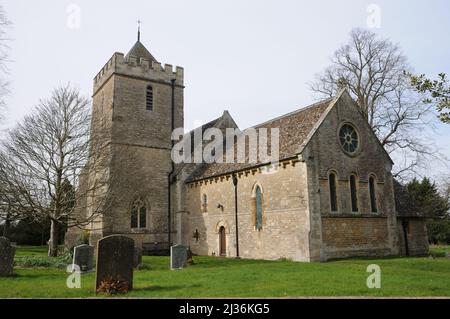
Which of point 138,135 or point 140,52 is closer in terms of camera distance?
point 138,135

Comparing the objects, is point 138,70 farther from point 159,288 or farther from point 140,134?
point 159,288

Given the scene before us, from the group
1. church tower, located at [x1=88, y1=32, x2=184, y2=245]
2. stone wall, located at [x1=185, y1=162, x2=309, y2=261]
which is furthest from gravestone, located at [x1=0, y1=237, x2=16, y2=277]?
stone wall, located at [x1=185, y1=162, x2=309, y2=261]

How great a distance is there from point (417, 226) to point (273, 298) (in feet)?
60.4

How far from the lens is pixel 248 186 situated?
2175 cm

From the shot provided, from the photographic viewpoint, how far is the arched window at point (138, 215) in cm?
2678

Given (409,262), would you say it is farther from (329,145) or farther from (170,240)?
(170,240)

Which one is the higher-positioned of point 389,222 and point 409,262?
point 389,222

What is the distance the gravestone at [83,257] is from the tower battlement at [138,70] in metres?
16.4

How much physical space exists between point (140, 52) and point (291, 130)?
15666mm

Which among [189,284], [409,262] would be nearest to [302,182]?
[409,262]

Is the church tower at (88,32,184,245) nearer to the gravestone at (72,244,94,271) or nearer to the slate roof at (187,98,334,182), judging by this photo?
the slate roof at (187,98,334,182)

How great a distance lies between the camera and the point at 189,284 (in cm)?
1115

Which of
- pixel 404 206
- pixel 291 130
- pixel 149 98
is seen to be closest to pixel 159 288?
pixel 291 130

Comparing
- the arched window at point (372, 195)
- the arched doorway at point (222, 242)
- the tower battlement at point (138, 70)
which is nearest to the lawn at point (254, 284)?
the arched window at point (372, 195)
